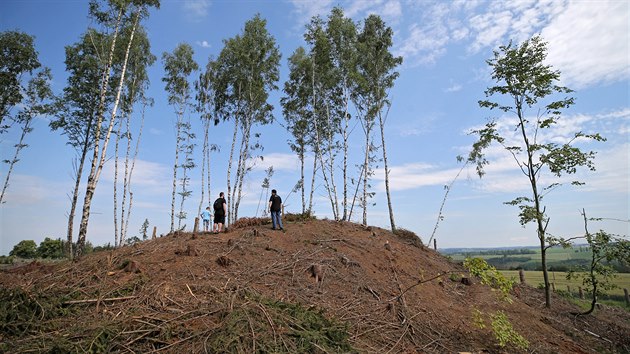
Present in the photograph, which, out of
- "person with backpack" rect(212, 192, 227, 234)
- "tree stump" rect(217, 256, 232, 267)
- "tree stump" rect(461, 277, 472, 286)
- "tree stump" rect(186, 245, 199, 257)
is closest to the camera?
"tree stump" rect(217, 256, 232, 267)

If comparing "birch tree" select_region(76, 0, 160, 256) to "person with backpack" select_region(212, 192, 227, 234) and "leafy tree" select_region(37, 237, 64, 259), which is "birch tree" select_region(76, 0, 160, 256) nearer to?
"person with backpack" select_region(212, 192, 227, 234)

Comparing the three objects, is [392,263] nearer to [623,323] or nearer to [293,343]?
[293,343]

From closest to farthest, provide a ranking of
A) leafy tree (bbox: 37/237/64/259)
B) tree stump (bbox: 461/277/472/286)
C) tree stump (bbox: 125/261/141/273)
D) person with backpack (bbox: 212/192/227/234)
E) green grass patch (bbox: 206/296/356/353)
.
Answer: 1. green grass patch (bbox: 206/296/356/353)
2. tree stump (bbox: 125/261/141/273)
3. tree stump (bbox: 461/277/472/286)
4. person with backpack (bbox: 212/192/227/234)
5. leafy tree (bbox: 37/237/64/259)

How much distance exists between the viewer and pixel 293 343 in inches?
212

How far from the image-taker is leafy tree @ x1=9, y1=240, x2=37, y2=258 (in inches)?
1091

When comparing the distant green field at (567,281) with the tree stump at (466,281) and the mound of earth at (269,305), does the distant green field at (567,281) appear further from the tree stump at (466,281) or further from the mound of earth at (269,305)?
the mound of earth at (269,305)

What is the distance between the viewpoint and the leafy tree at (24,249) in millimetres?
27703

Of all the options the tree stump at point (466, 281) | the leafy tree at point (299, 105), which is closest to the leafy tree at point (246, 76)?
the leafy tree at point (299, 105)

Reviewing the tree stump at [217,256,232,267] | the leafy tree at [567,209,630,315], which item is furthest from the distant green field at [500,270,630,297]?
the tree stump at [217,256,232,267]

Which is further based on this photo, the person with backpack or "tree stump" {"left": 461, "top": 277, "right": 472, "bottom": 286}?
the person with backpack

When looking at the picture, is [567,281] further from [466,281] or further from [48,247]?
[48,247]

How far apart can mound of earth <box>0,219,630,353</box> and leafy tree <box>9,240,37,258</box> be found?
963 inches

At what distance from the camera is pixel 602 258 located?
1033cm

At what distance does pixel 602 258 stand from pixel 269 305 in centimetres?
1062
